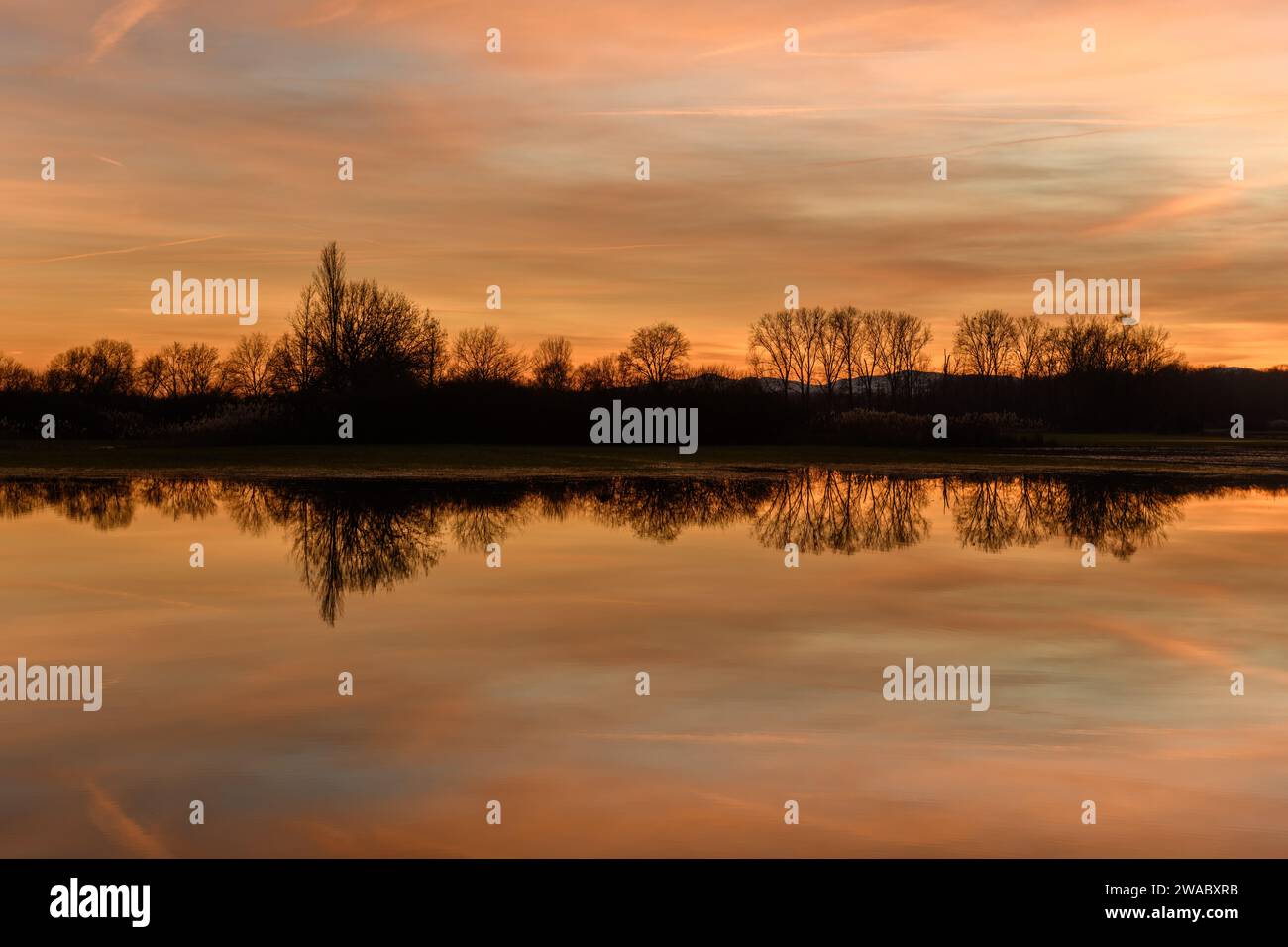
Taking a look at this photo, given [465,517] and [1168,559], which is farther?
[465,517]

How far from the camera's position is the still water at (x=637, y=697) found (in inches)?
251

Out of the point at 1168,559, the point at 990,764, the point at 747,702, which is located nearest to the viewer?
the point at 990,764

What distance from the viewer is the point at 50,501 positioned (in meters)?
25.8

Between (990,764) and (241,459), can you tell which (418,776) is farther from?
(241,459)

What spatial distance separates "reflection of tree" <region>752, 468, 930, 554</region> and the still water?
1.80ft

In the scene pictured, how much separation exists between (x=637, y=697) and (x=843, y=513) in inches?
627

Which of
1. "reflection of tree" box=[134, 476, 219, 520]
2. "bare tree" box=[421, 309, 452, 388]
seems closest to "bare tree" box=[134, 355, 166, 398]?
"bare tree" box=[421, 309, 452, 388]

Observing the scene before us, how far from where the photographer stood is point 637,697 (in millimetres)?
8938

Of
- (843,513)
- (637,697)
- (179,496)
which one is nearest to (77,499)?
(179,496)

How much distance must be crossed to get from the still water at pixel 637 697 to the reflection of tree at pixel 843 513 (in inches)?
Answer: 21.6

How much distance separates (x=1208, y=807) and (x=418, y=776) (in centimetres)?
432

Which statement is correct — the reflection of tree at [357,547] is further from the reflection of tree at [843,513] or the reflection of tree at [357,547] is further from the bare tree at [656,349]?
the bare tree at [656,349]

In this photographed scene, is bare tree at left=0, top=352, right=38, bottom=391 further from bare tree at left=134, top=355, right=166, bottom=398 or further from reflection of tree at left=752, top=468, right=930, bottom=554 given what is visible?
reflection of tree at left=752, top=468, right=930, bottom=554
